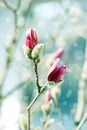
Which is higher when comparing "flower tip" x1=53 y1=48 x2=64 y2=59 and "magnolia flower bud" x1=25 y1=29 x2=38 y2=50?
"magnolia flower bud" x1=25 y1=29 x2=38 y2=50

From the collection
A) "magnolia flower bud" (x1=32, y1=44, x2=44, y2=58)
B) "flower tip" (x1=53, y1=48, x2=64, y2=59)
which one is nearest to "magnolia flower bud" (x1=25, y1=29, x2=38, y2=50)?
"magnolia flower bud" (x1=32, y1=44, x2=44, y2=58)

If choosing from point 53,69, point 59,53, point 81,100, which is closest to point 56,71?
point 53,69

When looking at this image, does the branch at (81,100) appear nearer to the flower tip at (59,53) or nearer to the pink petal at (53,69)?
the flower tip at (59,53)

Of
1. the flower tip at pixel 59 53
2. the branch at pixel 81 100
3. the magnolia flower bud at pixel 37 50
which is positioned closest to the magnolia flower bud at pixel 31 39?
the magnolia flower bud at pixel 37 50

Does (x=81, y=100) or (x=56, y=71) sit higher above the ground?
(x=56, y=71)

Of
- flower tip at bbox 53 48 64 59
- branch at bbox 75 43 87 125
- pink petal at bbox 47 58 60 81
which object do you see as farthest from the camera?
branch at bbox 75 43 87 125

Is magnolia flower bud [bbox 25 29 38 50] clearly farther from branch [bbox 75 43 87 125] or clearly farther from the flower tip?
branch [bbox 75 43 87 125]

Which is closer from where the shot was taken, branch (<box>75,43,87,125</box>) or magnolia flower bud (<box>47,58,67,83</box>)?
magnolia flower bud (<box>47,58,67,83</box>)

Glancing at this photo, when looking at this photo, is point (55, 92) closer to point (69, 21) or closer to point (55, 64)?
Answer: point (55, 64)

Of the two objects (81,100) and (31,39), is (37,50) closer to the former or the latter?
(31,39)

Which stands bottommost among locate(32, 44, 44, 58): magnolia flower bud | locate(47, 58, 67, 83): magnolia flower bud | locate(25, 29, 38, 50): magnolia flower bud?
locate(47, 58, 67, 83): magnolia flower bud

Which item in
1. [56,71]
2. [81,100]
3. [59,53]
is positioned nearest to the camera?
[56,71]
